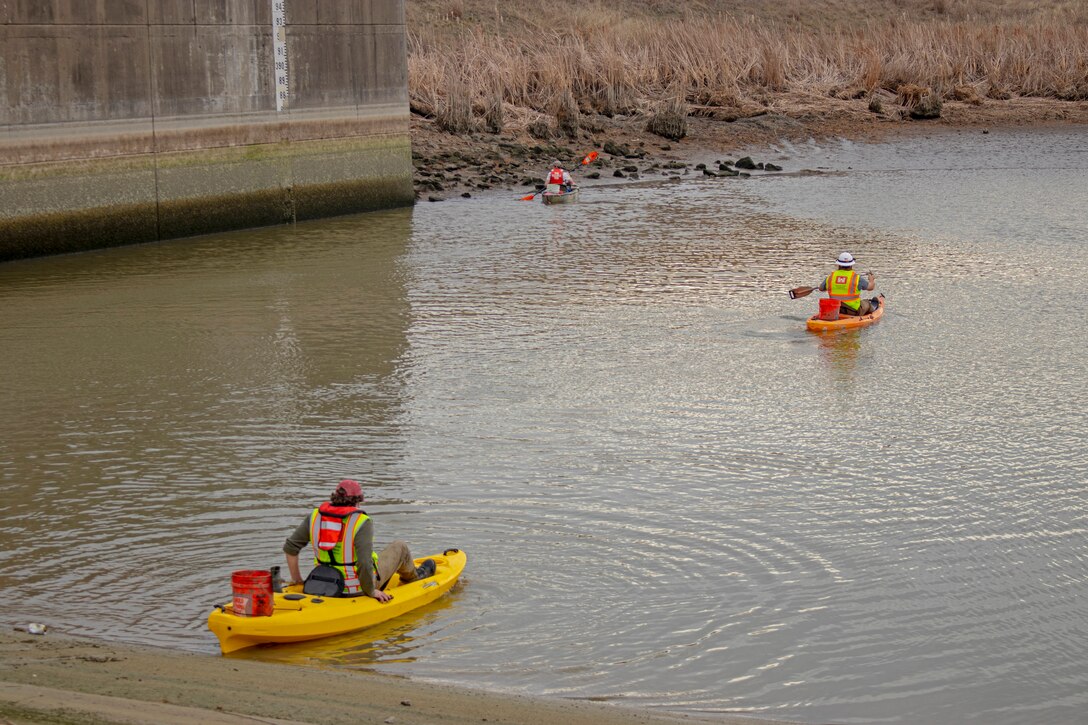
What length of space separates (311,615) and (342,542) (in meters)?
0.45

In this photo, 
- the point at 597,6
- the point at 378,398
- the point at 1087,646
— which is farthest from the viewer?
the point at 597,6

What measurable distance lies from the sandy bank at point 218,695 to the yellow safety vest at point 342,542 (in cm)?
76

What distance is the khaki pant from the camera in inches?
314

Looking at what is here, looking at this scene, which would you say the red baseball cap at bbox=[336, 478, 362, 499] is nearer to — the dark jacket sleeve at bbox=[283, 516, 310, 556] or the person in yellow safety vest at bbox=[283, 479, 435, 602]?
the person in yellow safety vest at bbox=[283, 479, 435, 602]

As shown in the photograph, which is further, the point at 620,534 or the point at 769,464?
the point at 769,464

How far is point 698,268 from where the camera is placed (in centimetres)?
2000

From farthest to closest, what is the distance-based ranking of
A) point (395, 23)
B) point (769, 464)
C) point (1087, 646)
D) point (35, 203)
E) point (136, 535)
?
point (395, 23) → point (35, 203) → point (769, 464) → point (136, 535) → point (1087, 646)

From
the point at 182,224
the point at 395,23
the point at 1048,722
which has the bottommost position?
the point at 1048,722

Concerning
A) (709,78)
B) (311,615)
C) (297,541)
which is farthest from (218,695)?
(709,78)

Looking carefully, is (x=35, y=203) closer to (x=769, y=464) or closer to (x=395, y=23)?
(x=395, y=23)

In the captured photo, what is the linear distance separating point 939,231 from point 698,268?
18.5ft

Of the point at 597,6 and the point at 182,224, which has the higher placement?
the point at 597,6

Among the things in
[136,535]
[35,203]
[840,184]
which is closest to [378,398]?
[136,535]

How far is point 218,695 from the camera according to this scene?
6223mm
